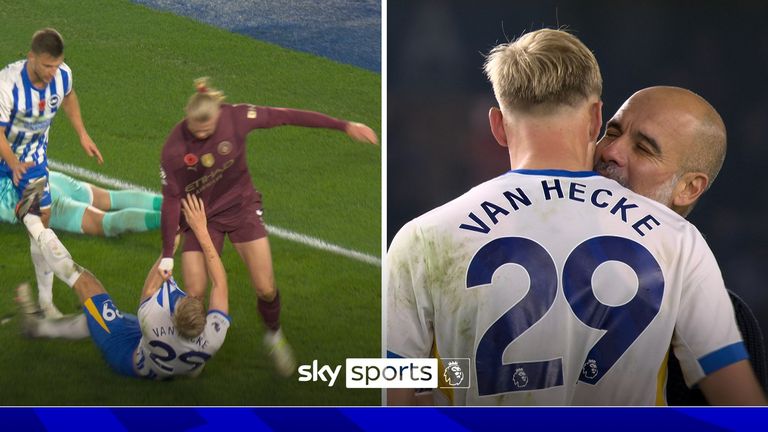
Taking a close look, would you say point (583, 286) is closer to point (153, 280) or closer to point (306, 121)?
point (306, 121)

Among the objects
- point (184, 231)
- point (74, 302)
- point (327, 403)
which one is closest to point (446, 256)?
point (327, 403)

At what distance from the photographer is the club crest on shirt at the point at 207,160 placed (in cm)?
298

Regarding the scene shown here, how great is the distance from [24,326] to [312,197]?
0.96 meters

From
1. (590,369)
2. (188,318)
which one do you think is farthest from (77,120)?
(590,369)

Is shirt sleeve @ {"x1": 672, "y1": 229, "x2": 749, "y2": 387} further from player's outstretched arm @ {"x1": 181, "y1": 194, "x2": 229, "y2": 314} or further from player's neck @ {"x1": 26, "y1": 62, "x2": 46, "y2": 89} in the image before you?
player's neck @ {"x1": 26, "y1": 62, "x2": 46, "y2": 89}

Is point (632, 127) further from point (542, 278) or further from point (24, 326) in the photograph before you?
point (24, 326)

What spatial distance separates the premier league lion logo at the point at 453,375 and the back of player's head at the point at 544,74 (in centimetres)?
74

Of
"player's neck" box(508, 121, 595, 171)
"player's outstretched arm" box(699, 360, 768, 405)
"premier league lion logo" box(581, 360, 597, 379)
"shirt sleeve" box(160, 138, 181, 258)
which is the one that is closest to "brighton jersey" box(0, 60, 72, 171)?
"shirt sleeve" box(160, 138, 181, 258)

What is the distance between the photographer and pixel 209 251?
299 cm

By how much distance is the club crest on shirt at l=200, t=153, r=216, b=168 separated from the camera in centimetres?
298

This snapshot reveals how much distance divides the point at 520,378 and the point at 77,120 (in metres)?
1.55

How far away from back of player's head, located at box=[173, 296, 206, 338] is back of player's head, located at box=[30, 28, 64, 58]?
33.9 inches
